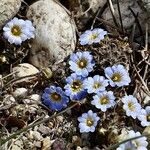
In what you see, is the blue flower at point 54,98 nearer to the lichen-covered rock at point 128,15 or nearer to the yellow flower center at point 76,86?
the yellow flower center at point 76,86

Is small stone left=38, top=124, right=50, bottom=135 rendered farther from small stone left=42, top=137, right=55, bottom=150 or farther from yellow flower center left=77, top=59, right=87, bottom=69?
yellow flower center left=77, top=59, right=87, bottom=69

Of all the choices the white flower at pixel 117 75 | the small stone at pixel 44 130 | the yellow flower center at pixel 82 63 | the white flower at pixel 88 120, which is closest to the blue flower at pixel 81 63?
the yellow flower center at pixel 82 63

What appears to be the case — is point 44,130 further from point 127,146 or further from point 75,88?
point 127,146

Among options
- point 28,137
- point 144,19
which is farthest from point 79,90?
point 144,19

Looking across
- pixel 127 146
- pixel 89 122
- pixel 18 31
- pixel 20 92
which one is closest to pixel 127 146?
pixel 127 146

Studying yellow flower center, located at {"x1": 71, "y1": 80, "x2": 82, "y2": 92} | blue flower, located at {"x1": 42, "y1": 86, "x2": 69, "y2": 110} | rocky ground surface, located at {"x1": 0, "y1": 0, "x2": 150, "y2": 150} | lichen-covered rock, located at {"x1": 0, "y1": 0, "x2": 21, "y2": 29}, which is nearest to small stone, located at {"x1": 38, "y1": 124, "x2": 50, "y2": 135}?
rocky ground surface, located at {"x1": 0, "y1": 0, "x2": 150, "y2": 150}

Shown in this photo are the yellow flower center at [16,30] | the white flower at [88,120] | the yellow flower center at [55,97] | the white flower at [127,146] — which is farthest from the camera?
the yellow flower center at [16,30]
